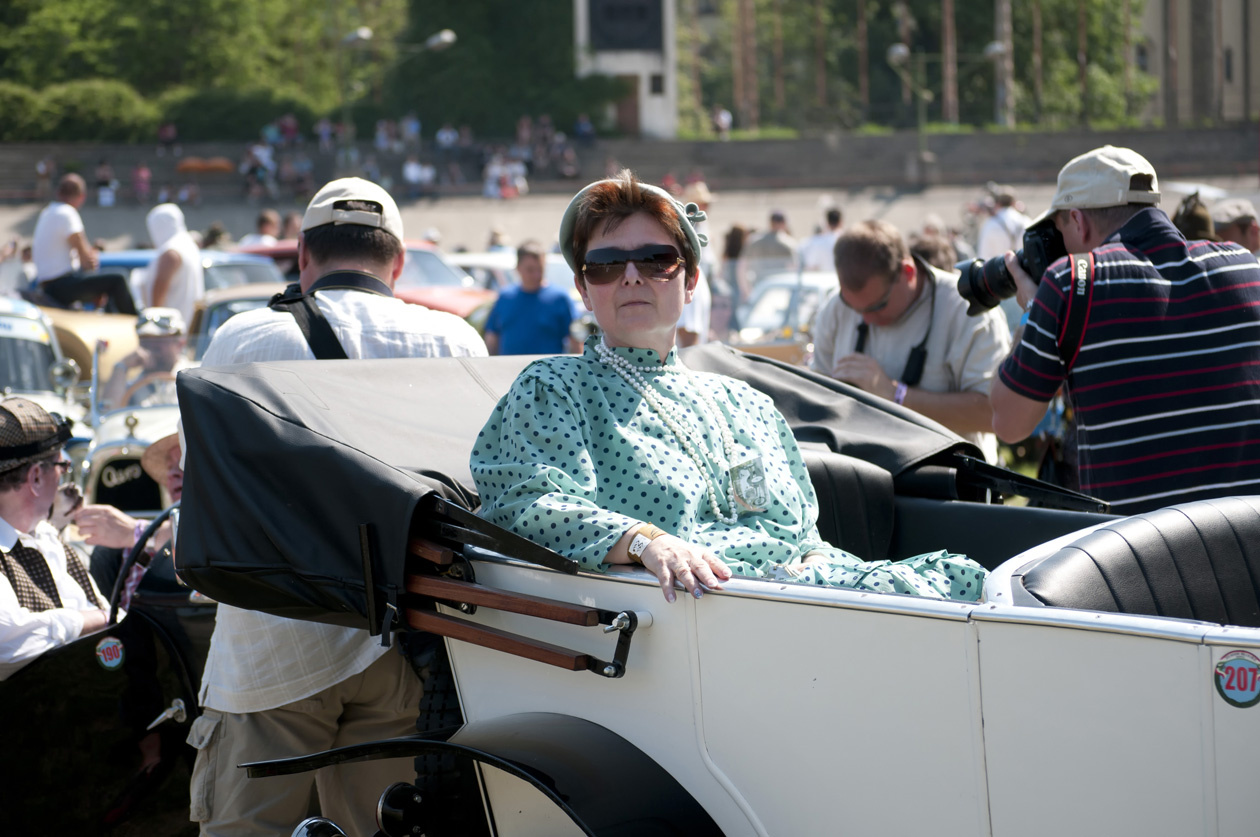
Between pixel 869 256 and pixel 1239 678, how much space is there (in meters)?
3.28

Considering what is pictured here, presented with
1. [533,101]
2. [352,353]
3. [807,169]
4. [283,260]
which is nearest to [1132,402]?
[352,353]

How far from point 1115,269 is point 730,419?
1.22 m

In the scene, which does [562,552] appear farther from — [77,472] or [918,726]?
[77,472]

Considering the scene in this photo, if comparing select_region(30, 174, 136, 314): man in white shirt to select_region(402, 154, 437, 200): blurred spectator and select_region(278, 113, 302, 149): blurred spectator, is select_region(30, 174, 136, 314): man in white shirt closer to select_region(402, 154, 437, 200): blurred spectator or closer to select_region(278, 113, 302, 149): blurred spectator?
select_region(402, 154, 437, 200): blurred spectator

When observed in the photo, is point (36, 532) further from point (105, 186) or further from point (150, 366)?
point (105, 186)

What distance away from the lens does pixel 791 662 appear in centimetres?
203

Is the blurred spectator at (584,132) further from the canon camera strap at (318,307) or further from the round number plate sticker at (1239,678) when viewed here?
the round number plate sticker at (1239,678)

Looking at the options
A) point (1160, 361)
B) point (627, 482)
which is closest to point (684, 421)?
point (627, 482)

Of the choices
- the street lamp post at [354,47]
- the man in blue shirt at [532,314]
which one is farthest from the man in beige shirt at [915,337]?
the street lamp post at [354,47]

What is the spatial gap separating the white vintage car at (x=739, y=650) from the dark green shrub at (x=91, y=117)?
5121 cm

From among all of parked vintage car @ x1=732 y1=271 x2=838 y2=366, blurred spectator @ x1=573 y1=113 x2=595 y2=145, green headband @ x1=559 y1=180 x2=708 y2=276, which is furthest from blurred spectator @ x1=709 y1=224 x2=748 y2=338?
blurred spectator @ x1=573 y1=113 x2=595 y2=145

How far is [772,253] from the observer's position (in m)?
13.9

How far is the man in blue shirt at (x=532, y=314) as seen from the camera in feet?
30.4

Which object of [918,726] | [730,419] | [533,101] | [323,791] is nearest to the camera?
[918,726]
